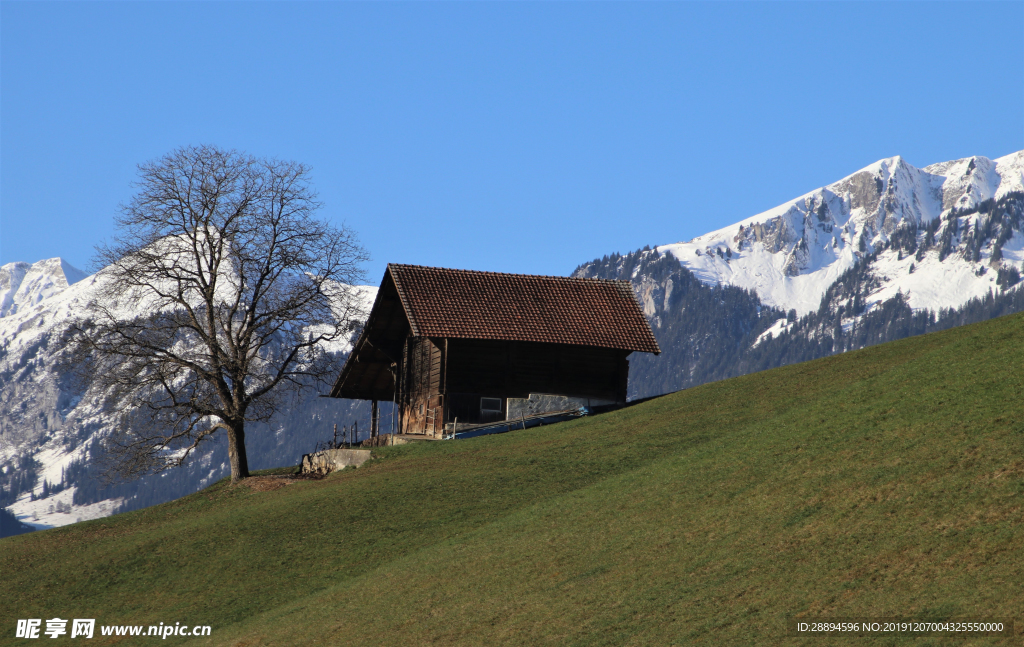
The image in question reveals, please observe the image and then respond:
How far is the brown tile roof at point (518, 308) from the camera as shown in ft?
159

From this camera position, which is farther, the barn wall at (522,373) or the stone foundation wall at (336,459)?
the barn wall at (522,373)

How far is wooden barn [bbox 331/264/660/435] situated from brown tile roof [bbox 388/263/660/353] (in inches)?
2.3

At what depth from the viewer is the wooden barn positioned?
1905 inches

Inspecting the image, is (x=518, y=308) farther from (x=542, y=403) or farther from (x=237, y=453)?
(x=237, y=453)

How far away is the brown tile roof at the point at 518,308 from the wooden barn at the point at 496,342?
6cm

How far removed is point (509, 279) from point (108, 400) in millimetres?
20182

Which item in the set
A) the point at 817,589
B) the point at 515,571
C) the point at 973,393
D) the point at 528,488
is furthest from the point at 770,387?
the point at 817,589

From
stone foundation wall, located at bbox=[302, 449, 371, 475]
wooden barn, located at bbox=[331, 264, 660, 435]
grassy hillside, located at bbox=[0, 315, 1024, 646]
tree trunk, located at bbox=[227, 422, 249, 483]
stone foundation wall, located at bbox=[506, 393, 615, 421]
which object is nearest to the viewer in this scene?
grassy hillside, located at bbox=[0, 315, 1024, 646]

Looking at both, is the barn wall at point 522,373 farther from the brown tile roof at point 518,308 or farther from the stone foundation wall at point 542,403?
the brown tile roof at point 518,308

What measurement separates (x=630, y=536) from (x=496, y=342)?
24.7 metres

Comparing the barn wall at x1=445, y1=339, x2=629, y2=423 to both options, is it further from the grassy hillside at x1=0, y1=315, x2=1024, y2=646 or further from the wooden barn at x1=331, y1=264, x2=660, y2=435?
the grassy hillside at x1=0, y1=315, x2=1024, y2=646

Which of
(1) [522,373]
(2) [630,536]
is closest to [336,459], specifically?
(1) [522,373]

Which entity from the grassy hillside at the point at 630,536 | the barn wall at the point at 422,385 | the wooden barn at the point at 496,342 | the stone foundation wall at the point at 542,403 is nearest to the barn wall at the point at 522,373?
the wooden barn at the point at 496,342

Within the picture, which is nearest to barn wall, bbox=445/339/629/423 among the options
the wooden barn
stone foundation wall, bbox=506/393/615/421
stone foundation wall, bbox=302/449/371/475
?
the wooden barn
